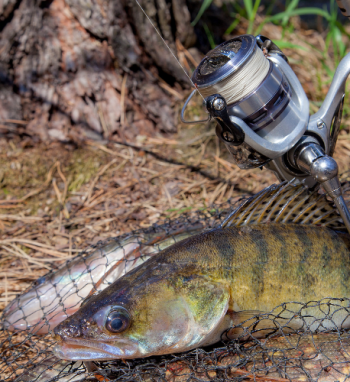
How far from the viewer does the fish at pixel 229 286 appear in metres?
1.76

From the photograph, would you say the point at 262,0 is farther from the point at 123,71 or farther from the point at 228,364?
the point at 228,364

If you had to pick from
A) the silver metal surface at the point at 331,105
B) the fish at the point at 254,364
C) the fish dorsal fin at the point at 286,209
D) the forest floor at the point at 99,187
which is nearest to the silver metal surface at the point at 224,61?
the silver metal surface at the point at 331,105

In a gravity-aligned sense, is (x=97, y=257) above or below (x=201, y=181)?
above

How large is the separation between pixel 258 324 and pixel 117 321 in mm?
→ 740

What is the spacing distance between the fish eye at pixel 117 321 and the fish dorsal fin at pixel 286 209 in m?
0.73

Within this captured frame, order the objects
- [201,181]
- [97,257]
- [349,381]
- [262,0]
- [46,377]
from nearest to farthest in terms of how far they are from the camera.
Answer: [349,381] → [46,377] → [97,257] → [201,181] → [262,0]

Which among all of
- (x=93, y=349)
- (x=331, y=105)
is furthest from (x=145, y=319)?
(x=331, y=105)

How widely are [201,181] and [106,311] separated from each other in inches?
85.4

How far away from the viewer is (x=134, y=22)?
399 cm

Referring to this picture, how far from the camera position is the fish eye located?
1.74 metres

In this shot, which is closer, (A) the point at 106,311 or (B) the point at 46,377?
(A) the point at 106,311

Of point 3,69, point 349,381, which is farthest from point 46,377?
point 3,69

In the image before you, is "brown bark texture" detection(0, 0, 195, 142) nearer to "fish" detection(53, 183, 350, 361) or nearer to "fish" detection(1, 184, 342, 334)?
"fish" detection(1, 184, 342, 334)

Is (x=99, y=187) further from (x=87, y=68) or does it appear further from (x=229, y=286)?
(x=229, y=286)
